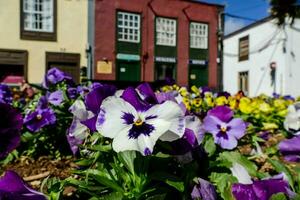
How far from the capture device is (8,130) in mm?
1268

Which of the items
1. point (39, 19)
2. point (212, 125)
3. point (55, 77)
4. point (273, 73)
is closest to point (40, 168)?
point (55, 77)

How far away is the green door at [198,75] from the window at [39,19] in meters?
7.37

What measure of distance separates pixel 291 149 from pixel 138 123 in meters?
0.60

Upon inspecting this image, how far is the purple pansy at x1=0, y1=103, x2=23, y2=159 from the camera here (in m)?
1.26

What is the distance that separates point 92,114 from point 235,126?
85cm

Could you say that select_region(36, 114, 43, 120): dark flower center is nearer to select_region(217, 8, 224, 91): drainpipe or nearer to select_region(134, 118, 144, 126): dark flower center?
select_region(134, 118, 144, 126): dark flower center

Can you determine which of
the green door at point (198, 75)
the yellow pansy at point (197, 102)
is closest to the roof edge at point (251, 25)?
the green door at point (198, 75)

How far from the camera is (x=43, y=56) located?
19172mm

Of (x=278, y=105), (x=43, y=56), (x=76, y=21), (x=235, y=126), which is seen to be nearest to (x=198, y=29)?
(x=76, y=21)

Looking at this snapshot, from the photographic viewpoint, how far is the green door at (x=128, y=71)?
68.5 feet

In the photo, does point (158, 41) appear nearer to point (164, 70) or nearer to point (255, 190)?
point (164, 70)

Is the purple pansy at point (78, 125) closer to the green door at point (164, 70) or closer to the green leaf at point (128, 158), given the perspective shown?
the green leaf at point (128, 158)

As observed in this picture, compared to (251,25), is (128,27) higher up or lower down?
lower down

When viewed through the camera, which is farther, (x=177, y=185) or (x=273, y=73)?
(x=273, y=73)
